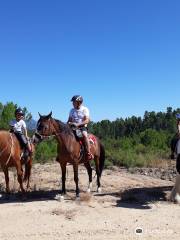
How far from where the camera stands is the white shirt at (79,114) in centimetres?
1043

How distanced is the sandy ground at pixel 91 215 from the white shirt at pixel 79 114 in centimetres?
196

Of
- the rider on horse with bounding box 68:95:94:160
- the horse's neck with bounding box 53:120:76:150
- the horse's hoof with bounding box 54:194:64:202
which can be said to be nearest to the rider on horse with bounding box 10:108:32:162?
the horse's neck with bounding box 53:120:76:150

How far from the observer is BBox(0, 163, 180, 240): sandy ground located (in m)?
7.39

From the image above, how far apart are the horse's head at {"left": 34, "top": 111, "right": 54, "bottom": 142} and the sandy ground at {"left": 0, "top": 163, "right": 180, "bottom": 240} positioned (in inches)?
62.3

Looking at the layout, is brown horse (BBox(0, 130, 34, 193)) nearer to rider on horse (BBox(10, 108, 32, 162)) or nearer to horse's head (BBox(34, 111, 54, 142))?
rider on horse (BBox(10, 108, 32, 162))

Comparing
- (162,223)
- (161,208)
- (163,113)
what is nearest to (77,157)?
(161,208)

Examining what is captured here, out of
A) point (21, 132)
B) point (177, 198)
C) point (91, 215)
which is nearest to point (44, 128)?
point (21, 132)

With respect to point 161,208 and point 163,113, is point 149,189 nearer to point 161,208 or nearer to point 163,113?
point 161,208

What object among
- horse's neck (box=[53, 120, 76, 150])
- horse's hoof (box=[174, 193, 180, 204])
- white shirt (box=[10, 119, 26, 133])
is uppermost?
white shirt (box=[10, 119, 26, 133])

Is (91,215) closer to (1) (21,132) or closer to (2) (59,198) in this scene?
(2) (59,198)

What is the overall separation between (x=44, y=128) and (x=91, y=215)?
2367 mm

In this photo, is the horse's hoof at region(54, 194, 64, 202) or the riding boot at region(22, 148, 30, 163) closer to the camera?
the horse's hoof at region(54, 194, 64, 202)

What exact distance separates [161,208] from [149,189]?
2525 millimetres

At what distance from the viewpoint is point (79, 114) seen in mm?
10445
